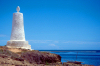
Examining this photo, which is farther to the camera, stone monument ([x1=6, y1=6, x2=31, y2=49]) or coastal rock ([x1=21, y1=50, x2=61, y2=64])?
stone monument ([x1=6, y1=6, x2=31, y2=49])

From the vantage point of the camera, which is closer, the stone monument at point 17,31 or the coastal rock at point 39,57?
the coastal rock at point 39,57

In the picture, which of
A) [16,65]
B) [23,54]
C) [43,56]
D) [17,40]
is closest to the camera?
[16,65]

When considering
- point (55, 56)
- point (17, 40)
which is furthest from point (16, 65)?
point (17, 40)

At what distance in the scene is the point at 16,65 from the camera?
45.3 feet

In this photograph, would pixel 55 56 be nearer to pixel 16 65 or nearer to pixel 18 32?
pixel 18 32

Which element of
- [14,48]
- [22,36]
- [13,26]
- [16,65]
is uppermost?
[13,26]

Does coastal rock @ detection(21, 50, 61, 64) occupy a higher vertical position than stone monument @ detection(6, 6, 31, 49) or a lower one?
lower

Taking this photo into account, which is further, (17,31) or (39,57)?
(17,31)

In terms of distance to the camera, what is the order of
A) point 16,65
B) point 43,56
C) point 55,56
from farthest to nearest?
point 55,56 < point 43,56 < point 16,65

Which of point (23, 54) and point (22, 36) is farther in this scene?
point (22, 36)

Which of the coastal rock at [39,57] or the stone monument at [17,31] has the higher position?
the stone monument at [17,31]

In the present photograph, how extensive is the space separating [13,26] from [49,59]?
9365 millimetres

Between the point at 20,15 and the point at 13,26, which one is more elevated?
the point at 20,15

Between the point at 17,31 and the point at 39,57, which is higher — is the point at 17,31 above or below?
above
